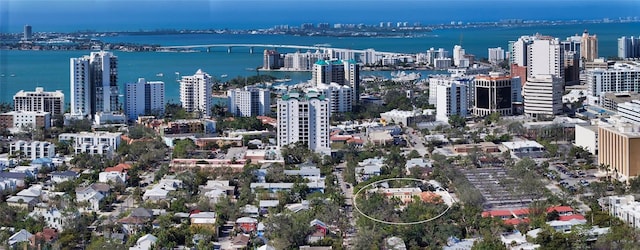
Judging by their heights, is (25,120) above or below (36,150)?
above

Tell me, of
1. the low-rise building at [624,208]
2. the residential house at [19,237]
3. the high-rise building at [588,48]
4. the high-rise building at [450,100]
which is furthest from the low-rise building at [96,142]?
the high-rise building at [588,48]

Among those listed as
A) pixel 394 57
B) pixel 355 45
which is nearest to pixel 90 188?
pixel 394 57

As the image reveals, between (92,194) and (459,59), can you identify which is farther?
(459,59)

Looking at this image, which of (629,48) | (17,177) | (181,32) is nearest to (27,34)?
(181,32)

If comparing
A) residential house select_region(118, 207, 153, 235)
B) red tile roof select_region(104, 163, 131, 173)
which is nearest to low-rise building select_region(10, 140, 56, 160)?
red tile roof select_region(104, 163, 131, 173)

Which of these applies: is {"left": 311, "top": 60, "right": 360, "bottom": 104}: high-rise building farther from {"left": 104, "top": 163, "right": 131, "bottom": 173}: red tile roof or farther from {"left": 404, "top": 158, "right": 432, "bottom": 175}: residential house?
{"left": 104, "top": 163, "right": 131, "bottom": 173}: red tile roof

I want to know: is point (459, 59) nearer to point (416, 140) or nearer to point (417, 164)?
point (416, 140)

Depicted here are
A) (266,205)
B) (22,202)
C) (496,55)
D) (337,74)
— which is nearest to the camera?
(266,205)
